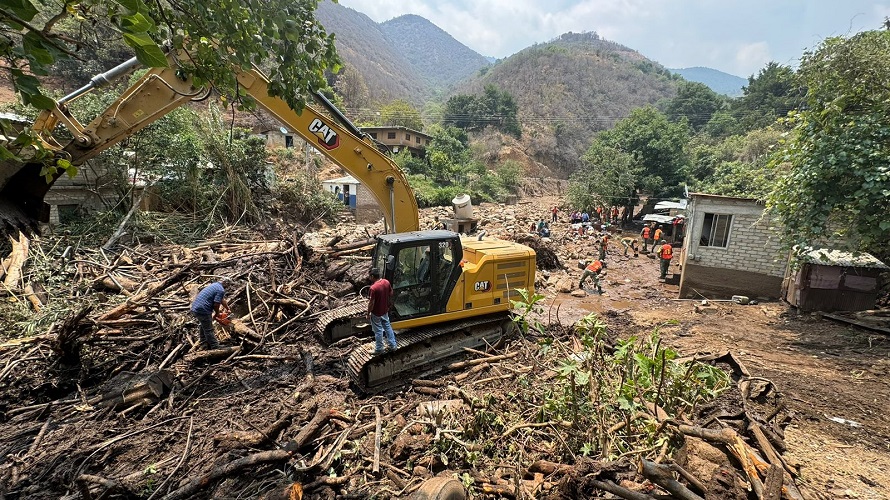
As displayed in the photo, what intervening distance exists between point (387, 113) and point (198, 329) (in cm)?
4030

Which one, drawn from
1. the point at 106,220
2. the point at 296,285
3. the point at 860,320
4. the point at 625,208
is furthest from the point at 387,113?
the point at 860,320

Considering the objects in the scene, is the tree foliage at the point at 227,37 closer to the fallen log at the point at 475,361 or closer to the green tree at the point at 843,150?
the fallen log at the point at 475,361

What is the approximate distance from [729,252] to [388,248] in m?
10.1

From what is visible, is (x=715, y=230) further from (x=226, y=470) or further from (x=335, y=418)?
(x=226, y=470)

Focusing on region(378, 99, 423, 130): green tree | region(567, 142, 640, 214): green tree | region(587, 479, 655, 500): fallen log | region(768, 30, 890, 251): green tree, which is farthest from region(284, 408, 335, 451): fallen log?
region(378, 99, 423, 130): green tree

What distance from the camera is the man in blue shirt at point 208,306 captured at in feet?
18.2

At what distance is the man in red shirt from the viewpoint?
16.8ft

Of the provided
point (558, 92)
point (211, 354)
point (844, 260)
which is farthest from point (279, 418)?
point (558, 92)

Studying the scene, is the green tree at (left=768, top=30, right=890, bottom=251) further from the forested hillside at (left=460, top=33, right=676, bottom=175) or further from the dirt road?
the forested hillside at (left=460, top=33, right=676, bottom=175)

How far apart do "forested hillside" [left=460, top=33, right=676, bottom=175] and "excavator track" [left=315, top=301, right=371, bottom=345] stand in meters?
47.5

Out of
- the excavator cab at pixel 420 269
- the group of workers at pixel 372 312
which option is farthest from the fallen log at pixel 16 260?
the excavator cab at pixel 420 269

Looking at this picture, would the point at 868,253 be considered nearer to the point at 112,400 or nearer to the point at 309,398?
the point at 309,398

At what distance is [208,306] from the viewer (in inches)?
220

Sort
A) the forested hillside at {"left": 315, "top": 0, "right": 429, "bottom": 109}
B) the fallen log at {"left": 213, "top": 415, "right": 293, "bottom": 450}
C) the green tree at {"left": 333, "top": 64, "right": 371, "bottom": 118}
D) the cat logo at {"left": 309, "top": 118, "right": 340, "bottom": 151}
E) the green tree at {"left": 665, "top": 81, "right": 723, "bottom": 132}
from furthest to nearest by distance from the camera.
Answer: the green tree at {"left": 665, "top": 81, "right": 723, "bottom": 132}
the forested hillside at {"left": 315, "top": 0, "right": 429, "bottom": 109}
the green tree at {"left": 333, "top": 64, "right": 371, "bottom": 118}
the cat logo at {"left": 309, "top": 118, "right": 340, "bottom": 151}
the fallen log at {"left": 213, "top": 415, "right": 293, "bottom": 450}
